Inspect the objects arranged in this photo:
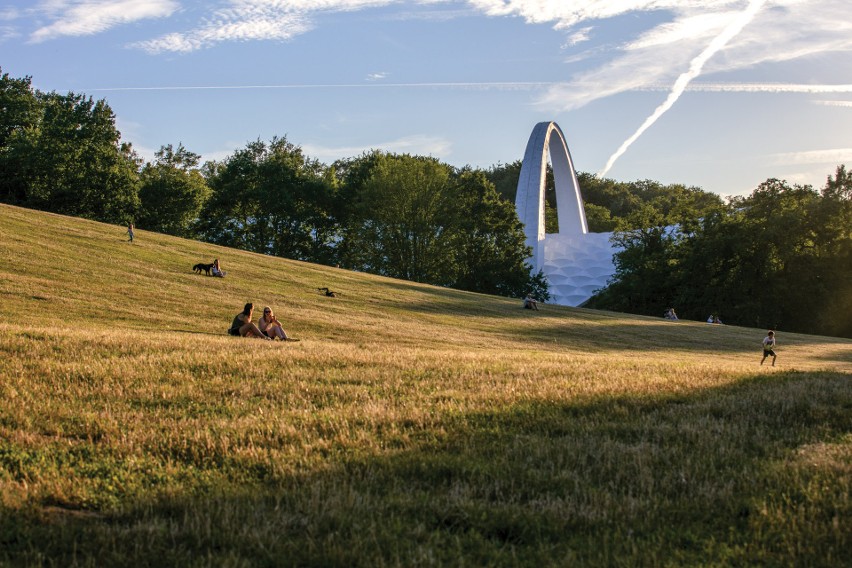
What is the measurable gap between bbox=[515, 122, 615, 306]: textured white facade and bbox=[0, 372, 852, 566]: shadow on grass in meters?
89.7

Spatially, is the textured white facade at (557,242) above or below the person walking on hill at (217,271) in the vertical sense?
above

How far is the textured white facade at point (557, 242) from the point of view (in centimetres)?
9925

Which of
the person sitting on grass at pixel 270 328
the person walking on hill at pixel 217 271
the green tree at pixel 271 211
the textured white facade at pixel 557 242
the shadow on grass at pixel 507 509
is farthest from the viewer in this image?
the textured white facade at pixel 557 242

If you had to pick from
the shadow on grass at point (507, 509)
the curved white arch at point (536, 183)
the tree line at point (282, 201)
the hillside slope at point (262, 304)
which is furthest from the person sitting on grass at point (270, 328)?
the curved white arch at point (536, 183)

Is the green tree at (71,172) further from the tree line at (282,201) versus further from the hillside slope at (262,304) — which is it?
the hillside slope at (262,304)

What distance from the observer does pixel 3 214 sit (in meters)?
45.9

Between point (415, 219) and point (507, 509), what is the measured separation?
7659 cm

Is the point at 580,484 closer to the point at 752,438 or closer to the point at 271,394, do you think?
the point at 752,438

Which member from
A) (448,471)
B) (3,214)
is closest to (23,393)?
(448,471)

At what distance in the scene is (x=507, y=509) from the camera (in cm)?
564

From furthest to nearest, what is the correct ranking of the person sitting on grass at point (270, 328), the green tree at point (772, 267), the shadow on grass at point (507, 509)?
the green tree at point (772, 267), the person sitting on grass at point (270, 328), the shadow on grass at point (507, 509)

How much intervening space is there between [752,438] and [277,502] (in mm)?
5592

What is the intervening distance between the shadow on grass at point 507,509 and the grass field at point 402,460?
2cm

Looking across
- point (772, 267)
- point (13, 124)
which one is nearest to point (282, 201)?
point (13, 124)
